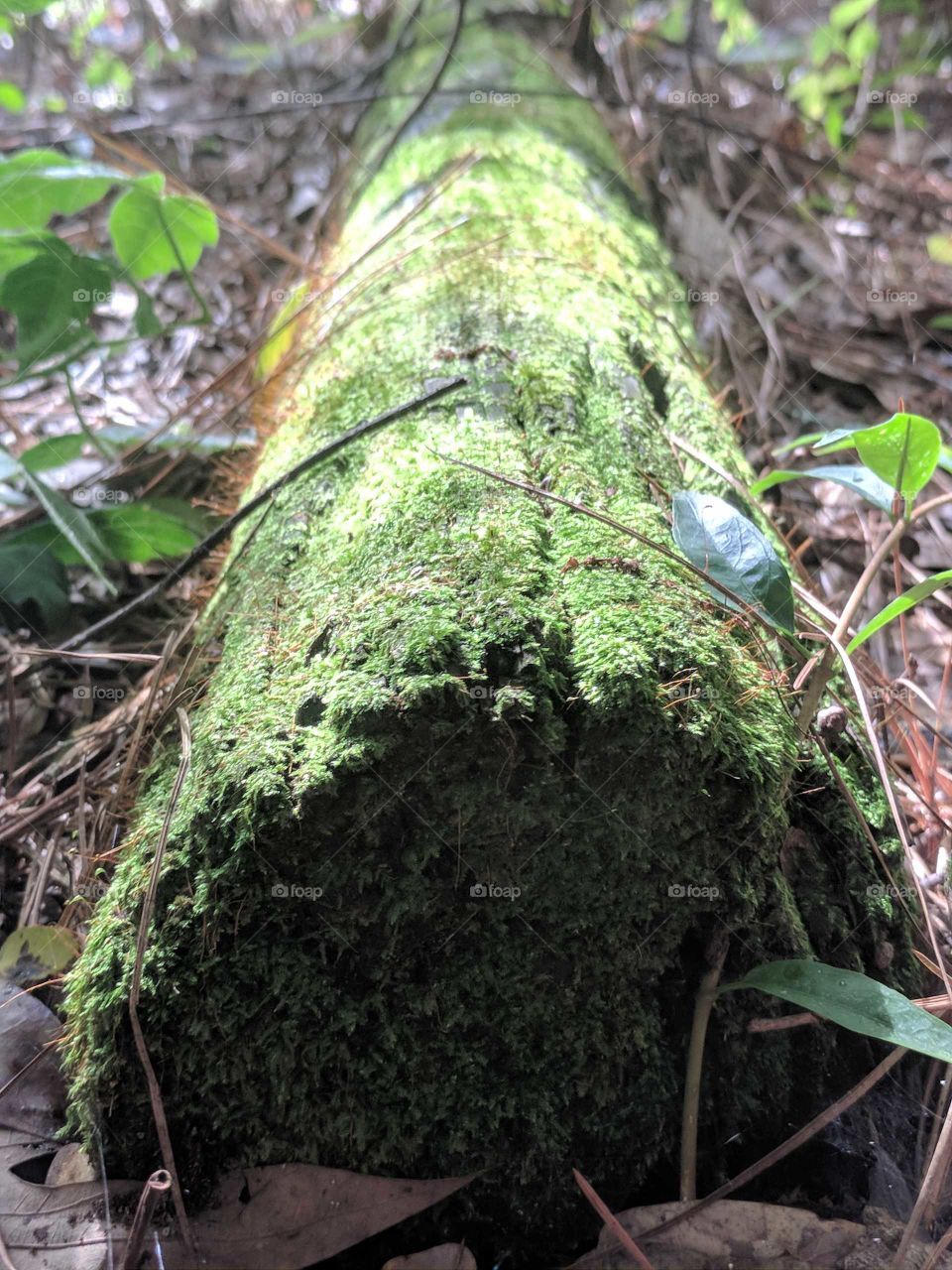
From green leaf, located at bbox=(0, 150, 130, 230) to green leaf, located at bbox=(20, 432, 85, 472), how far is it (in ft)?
1.43

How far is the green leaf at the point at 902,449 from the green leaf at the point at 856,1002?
0.64 meters

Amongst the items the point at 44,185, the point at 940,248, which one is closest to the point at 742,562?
the point at 44,185

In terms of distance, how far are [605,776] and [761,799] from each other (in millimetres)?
183

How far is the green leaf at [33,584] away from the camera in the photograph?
177 cm

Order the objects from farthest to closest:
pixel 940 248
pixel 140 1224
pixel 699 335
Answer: pixel 940 248
pixel 699 335
pixel 140 1224

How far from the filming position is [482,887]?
105 cm

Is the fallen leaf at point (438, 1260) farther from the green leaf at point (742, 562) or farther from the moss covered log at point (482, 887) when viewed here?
the green leaf at point (742, 562)

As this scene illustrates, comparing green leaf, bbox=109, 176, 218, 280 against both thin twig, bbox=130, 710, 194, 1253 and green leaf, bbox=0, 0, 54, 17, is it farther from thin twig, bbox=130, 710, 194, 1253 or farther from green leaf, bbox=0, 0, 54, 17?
thin twig, bbox=130, 710, 194, 1253

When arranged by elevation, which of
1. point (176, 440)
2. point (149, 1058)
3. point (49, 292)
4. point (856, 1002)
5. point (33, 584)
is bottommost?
point (149, 1058)

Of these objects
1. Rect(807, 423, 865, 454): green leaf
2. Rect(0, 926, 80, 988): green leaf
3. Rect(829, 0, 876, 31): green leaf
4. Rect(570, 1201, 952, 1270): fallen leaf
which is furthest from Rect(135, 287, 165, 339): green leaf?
Rect(829, 0, 876, 31): green leaf

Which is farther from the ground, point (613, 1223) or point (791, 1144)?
point (791, 1144)

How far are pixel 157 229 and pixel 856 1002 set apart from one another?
78.5 inches

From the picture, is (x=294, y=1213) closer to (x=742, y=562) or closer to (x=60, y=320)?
(x=742, y=562)

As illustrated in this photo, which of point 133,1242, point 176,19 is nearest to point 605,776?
point 133,1242
